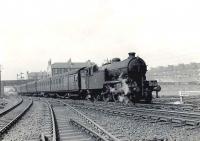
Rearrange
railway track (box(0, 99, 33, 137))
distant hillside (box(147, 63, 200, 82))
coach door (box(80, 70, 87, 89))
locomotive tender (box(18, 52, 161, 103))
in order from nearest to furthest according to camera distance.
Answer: railway track (box(0, 99, 33, 137)) → locomotive tender (box(18, 52, 161, 103)) → coach door (box(80, 70, 87, 89)) → distant hillside (box(147, 63, 200, 82))

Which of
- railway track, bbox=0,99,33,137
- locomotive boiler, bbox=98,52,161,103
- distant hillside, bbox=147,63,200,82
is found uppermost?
distant hillside, bbox=147,63,200,82

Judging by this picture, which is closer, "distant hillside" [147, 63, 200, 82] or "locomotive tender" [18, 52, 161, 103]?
"locomotive tender" [18, 52, 161, 103]

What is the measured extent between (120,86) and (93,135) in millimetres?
11353

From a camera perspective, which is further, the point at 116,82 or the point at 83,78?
the point at 83,78

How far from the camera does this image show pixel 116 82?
20828 millimetres

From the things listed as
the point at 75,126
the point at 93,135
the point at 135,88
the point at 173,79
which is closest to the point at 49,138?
the point at 93,135

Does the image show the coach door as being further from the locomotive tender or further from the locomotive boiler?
the locomotive boiler

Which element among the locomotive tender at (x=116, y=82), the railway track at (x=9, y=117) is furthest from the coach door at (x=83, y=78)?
the railway track at (x=9, y=117)

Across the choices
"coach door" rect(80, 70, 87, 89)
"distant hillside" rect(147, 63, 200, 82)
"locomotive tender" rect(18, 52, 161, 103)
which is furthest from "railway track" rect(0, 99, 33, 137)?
"distant hillside" rect(147, 63, 200, 82)

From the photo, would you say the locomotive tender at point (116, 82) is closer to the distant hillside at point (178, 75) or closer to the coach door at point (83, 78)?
the coach door at point (83, 78)

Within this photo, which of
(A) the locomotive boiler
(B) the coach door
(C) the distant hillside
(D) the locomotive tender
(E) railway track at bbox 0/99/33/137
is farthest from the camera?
(C) the distant hillside

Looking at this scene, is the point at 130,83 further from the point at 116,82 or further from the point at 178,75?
the point at 178,75

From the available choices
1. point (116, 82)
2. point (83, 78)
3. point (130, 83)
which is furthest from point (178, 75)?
point (130, 83)

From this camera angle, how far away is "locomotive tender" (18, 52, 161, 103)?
19.8m
